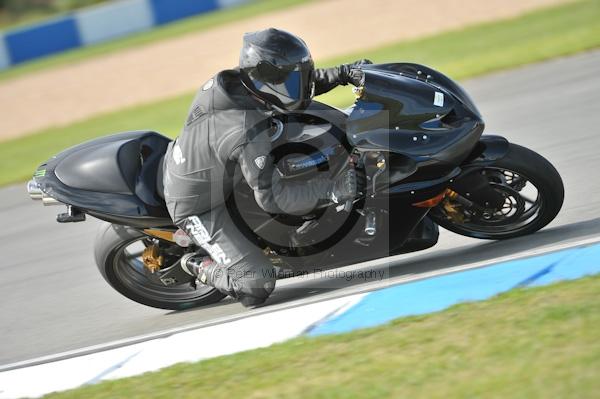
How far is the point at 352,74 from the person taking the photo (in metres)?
4.98

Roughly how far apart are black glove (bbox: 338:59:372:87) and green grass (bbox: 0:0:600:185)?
6.05 metres

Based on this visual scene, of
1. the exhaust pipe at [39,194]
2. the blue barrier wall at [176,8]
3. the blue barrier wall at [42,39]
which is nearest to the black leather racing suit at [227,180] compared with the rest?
the exhaust pipe at [39,194]

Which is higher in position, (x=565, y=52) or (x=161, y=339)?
(x=565, y=52)

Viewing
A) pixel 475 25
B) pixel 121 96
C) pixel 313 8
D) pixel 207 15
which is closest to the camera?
pixel 475 25

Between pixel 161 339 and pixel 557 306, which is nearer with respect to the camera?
pixel 557 306

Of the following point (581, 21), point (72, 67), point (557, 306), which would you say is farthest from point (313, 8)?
point (557, 306)

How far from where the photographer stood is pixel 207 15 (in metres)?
25.1

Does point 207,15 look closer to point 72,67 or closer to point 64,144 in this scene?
point 72,67

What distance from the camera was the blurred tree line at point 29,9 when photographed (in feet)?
105

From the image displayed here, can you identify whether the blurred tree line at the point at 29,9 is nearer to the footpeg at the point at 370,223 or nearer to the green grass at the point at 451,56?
the green grass at the point at 451,56

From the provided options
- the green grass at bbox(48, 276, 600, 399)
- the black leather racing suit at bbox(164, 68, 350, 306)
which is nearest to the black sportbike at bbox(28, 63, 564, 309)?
the black leather racing suit at bbox(164, 68, 350, 306)

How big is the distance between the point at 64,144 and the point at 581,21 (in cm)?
802

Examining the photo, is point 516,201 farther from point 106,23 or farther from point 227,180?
point 106,23

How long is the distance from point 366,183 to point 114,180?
1.55 metres
